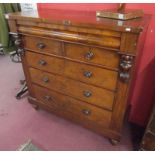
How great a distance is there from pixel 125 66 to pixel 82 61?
1.07ft

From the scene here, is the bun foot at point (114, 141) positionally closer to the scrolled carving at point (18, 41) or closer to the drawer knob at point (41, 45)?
the drawer knob at point (41, 45)

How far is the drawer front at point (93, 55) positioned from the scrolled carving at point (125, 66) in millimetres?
51

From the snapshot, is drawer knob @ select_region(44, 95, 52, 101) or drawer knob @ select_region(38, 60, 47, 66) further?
drawer knob @ select_region(44, 95, 52, 101)

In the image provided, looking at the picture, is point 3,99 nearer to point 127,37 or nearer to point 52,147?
point 52,147

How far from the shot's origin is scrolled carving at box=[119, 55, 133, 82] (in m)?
0.98

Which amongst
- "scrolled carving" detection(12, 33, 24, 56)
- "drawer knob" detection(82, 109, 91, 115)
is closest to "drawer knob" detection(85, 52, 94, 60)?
"drawer knob" detection(82, 109, 91, 115)

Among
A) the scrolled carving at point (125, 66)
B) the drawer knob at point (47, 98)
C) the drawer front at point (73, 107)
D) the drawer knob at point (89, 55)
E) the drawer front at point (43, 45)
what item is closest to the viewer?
the scrolled carving at point (125, 66)

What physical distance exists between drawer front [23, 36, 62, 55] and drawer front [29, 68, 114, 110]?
23 centimetres

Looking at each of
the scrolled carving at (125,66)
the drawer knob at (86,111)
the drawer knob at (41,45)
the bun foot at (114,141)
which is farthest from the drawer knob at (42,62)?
the bun foot at (114,141)

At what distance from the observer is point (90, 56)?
1.14 metres

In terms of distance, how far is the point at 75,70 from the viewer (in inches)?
50.4

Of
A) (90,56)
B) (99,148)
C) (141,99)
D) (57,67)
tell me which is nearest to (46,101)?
(57,67)

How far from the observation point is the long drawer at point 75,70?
45.8 inches

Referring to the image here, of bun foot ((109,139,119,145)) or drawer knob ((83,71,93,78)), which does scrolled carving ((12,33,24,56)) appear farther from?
bun foot ((109,139,119,145))
